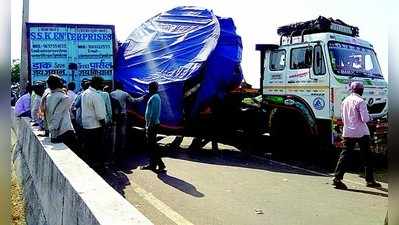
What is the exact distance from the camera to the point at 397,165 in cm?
127

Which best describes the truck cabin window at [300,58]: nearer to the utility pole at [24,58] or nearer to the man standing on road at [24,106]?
the utility pole at [24,58]

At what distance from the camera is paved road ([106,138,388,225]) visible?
17.6ft

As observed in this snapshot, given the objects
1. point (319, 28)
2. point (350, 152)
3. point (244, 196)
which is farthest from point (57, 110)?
point (319, 28)

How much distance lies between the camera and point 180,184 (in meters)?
7.28

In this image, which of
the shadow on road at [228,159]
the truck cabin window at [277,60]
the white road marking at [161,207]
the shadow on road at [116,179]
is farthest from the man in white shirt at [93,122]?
the truck cabin window at [277,60]

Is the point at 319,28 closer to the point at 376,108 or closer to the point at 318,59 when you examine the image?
the point at 318,59

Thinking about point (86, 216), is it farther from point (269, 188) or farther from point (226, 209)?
point (269, 188)

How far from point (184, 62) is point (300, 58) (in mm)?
2904

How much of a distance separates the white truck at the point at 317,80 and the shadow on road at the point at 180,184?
322cm

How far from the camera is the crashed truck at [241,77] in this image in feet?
29.3

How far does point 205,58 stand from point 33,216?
19.2ft

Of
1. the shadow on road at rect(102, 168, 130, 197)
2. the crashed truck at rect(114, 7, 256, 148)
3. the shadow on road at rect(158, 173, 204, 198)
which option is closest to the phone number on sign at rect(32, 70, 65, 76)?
the crashed truck at rect(114, 7, 256, 148)

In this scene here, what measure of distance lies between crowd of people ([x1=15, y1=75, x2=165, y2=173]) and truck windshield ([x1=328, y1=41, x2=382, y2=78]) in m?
3.84

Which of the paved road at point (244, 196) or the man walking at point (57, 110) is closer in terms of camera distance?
the paved road at point (244, 196)
